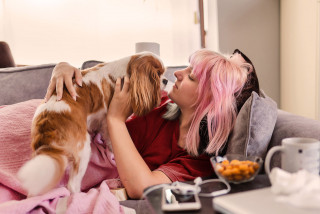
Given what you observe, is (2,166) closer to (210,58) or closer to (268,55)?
(210,58)

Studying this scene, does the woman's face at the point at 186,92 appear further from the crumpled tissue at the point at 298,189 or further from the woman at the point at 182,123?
the crumpled tissue at the point at 298,189

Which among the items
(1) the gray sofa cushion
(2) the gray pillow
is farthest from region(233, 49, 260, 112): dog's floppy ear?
(1) the gray sofa cushion

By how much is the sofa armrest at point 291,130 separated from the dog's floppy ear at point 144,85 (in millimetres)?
556

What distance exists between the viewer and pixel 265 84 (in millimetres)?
3385

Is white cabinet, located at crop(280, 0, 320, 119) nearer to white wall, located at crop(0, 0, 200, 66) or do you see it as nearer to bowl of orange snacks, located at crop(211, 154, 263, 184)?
white wall, located at crop(0, 0, 200, 66)

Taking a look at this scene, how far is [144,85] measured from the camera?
135cm

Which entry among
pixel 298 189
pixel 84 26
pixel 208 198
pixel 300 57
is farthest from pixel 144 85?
pixel 84 26

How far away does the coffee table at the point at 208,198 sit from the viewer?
64cm

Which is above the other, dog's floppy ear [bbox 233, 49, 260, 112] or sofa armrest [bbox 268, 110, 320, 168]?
dog's floppy ear [bbox 233, 49, 260, 112]

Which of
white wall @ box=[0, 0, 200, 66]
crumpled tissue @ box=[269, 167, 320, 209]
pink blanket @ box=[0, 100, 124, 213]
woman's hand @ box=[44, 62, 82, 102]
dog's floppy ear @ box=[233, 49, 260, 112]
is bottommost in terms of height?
pink blanket @ box=[0, 100, 124, 213]

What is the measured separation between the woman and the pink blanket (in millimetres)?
148

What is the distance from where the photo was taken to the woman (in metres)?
1.13

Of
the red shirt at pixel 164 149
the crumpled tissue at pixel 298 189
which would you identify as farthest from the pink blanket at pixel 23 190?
the crumpled tissue at pixel 298 189

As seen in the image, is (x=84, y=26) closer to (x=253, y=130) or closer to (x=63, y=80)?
(x=63, y=80)
